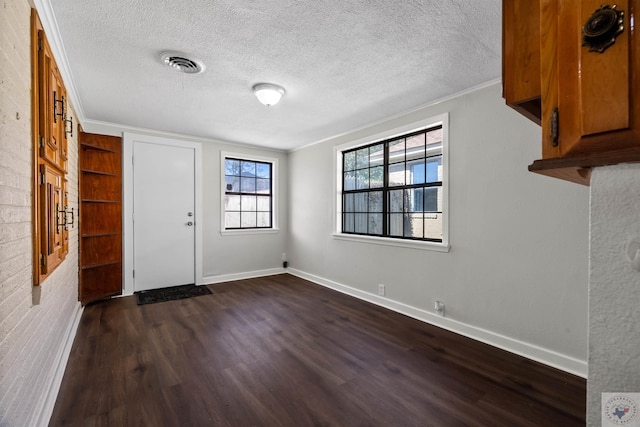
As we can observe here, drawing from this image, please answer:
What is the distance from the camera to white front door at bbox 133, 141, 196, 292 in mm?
4070

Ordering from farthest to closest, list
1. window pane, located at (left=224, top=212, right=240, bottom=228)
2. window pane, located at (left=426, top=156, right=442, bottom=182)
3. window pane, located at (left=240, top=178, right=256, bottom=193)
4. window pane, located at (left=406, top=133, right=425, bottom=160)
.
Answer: window pane, located at (left=240, top=178, right=256, bottom=193) < window pane, located at (left=224, top=212, right=240, bottom=228) < window pane, located at (left=406, top=133, right=425, bottom=160) < window pane, located at (left=426, top=156, right=442, bottom=182)

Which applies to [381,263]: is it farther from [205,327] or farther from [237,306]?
[205,327]

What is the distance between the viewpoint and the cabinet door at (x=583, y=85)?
49cm

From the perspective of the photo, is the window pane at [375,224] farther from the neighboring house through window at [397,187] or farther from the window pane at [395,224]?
the window pane at [395,224]

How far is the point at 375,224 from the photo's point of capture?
3.87 meters

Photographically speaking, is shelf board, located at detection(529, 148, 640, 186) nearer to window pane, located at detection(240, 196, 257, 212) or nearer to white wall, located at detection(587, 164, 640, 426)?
white wall, located at detection(587, 164, 640, 426)

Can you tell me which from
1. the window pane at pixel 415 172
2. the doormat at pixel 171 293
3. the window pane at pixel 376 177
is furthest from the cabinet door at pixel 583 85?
the doormat at pixel 171 293

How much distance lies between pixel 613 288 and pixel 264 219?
16.6 feet

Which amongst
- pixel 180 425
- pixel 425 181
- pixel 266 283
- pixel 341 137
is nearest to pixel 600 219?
Result: pixel 180 425

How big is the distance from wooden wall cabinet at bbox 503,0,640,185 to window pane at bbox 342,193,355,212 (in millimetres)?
3550

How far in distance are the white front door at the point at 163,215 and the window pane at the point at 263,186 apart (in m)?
1.13

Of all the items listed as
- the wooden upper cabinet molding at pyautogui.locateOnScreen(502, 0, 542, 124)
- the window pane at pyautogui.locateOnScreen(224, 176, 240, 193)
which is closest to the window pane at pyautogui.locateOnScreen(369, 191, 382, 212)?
the window pane at pyautogui.locateOnScreen(224, 176, 240, 193)

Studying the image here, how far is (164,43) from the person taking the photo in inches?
79.3

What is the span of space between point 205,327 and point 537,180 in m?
3.31
